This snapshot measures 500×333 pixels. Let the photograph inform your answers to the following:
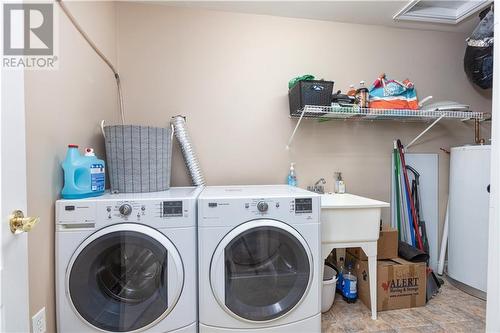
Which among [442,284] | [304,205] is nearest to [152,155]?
[304,205]

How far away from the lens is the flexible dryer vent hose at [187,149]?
1.98 metres

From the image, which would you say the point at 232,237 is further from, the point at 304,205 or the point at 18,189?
the point at 18,189

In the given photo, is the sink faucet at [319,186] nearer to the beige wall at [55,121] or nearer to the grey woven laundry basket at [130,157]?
the grey woven laundry basket at [130,157]

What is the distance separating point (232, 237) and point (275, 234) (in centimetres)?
26

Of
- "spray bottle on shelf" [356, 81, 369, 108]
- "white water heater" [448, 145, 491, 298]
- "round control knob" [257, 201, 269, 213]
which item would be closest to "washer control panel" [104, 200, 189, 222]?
"round control knob" [257, 201, 269, 213]

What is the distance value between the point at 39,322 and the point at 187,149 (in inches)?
51.6

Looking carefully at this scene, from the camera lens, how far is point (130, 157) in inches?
60.3

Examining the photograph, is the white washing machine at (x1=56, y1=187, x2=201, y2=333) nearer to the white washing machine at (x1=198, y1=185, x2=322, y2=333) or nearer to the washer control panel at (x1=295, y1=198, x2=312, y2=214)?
the white washing machine at (x1=198, y1=185, x2=322, y2=333)

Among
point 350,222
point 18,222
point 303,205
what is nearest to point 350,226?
point 350,222

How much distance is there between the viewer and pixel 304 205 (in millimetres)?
1443

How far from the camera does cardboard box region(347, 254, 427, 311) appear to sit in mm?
1782

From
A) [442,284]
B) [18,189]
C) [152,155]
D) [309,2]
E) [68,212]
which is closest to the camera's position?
[18,189]

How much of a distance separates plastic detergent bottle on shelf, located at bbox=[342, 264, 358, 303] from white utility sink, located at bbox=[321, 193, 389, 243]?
1.52ft

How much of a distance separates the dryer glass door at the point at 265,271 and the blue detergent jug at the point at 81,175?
847mm
